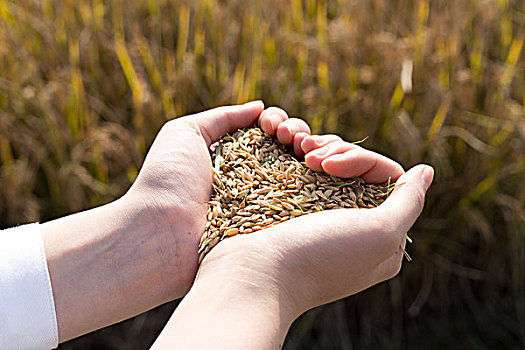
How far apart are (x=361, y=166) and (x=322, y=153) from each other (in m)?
0.09

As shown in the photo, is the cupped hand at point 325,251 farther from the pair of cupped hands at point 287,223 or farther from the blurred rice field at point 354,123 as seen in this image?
the blurred rice field at point 354,123

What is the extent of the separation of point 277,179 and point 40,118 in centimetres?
82

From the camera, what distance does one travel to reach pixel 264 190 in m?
1.39

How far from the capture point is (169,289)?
1.35m

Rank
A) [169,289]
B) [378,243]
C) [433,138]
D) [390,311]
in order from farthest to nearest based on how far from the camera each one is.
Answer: [390,311] < [433,138] < [169,289] < [378,243]

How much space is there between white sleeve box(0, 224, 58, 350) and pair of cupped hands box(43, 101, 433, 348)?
2cm

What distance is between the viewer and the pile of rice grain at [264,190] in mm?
1323

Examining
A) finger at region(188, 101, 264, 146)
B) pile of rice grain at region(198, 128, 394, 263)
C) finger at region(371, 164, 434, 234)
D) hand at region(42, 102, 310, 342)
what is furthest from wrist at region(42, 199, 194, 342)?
finger at region(371, 164, 434, 234)

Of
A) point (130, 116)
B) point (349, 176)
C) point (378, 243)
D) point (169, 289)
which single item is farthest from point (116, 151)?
point (378, 243)

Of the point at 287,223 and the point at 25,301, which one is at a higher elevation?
the point at 287,223

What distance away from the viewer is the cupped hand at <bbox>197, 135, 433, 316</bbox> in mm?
1140

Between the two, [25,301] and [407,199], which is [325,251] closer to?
[407,199]

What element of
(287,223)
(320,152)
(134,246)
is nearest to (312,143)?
(320,152)

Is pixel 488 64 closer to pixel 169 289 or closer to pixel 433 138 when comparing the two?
pixel 433 138
